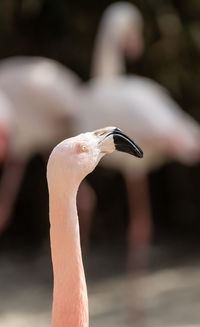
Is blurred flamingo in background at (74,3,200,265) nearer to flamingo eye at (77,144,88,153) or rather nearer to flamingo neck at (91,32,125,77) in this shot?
flamingo neck at (91,32,125,77)

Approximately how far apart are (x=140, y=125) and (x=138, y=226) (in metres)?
0.64

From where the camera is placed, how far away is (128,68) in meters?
7.16

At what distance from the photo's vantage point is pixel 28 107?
5977mm

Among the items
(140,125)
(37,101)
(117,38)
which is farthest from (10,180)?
(140,125)

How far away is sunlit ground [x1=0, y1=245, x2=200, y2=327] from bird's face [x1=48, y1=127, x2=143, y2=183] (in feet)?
8.27

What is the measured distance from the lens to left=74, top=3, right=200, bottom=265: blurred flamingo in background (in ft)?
17.7

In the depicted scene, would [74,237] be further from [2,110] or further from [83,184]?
[83,184]

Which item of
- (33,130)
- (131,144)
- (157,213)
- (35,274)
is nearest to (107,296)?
(35,274)

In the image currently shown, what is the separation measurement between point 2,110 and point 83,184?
0.98m

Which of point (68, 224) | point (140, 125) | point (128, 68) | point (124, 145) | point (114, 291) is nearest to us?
point (68, 224)

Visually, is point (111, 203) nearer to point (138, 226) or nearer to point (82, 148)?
point (138, 226)

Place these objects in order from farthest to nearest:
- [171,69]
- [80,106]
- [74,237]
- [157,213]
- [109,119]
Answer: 1. [157,213]
2. [171,69]
3. [80,106]
4. [109,119]
5. [74,237]

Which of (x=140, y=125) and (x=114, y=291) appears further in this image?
(x=114, y=291)

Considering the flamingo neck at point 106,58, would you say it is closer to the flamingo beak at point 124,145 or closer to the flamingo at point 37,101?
the flamingo at point 37,101
